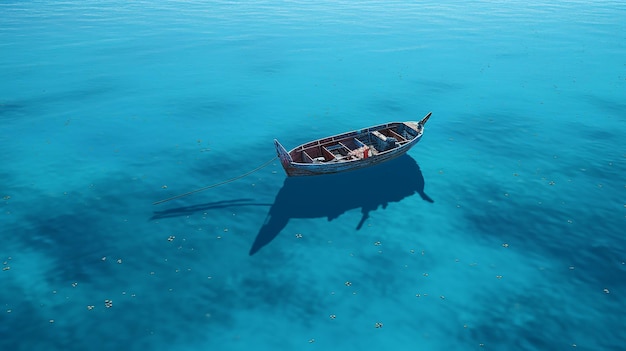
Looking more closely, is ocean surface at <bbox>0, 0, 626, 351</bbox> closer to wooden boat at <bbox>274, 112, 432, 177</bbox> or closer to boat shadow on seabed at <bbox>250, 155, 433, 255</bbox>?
boat shadow on seabed at <bbox>250, 155, 433, 255</bbox>

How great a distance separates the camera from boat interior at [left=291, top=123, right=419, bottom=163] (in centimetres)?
3778

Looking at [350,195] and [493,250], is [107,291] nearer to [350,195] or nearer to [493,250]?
[350,195]

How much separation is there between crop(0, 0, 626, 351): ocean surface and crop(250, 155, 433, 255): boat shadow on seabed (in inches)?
8.4

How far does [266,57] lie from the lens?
76.2 metres

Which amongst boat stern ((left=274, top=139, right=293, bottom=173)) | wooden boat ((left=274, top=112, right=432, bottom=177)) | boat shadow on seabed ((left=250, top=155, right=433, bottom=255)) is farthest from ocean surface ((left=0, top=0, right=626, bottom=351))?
boat stern ((left=274, top=139, right=293, bottom=173))

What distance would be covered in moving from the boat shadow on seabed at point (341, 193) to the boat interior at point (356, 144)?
6.83 ft

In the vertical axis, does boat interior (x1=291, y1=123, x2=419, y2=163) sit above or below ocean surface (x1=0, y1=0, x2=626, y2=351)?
above

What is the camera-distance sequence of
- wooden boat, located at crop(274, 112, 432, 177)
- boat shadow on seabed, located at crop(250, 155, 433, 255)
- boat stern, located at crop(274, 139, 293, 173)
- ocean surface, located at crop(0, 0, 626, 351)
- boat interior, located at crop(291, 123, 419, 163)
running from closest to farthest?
ocean surface, located at crop(0, 0, 626, 351) < boat shadow on seabed, located at crop(250, 155, 433, 255) < boat stern, located at crop(274, 139, 293, 173) < wooden boat, located at crop(274, 112, 432, 177) < boat interior, located at crop(291, 123, 419, 163)

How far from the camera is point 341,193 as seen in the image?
3684 centimetres

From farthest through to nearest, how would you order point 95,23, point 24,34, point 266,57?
point 95,23, point 24,34, point 266,57

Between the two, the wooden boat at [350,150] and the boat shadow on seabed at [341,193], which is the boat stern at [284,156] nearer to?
the wooden boat at [350,150]

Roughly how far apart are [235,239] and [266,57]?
174 feet

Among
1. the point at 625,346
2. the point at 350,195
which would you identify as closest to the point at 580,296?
the point at 625,346

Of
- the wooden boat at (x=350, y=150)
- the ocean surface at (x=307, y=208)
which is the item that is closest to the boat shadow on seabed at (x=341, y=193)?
the ocean surface at (x=307, y=208)
